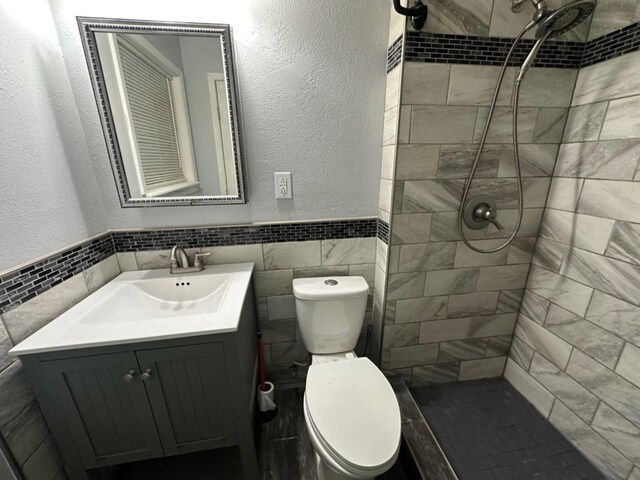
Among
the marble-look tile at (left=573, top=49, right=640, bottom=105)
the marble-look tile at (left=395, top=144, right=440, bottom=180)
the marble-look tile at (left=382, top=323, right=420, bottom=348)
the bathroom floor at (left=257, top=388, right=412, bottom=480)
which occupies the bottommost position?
the bathroom floor at (left=257, top=388, right=412, bottom=480)

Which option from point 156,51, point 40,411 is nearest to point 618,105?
point 156,51

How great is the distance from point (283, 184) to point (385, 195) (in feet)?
1.70

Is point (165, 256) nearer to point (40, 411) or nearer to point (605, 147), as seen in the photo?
point (40, 411)

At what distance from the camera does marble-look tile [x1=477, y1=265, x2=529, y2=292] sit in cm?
142

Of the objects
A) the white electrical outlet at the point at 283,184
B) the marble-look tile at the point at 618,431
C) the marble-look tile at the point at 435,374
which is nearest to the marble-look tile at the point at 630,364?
the marble-look tile at the point at 618,431

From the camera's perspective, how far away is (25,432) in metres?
0.88

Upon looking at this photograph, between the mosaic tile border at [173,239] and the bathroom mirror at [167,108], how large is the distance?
161mm

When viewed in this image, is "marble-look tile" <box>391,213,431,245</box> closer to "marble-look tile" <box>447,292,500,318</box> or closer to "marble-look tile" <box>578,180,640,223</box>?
"marble-look tile" <box>447,292,500,318</box>

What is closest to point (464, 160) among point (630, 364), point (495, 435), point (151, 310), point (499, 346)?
point (630, 364)

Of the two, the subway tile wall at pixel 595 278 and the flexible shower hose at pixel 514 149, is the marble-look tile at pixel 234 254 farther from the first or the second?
the subway tile wall at pixel 595 278

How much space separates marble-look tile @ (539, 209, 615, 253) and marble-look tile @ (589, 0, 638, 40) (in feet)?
2.41

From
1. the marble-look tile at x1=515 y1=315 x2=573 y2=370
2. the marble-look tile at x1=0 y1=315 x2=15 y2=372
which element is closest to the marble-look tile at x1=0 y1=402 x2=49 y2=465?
the marble-look tile at x1=0 y1=315 x2=15 y2=372

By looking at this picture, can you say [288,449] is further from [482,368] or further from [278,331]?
[482,368]

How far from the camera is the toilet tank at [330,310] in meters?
1.30
